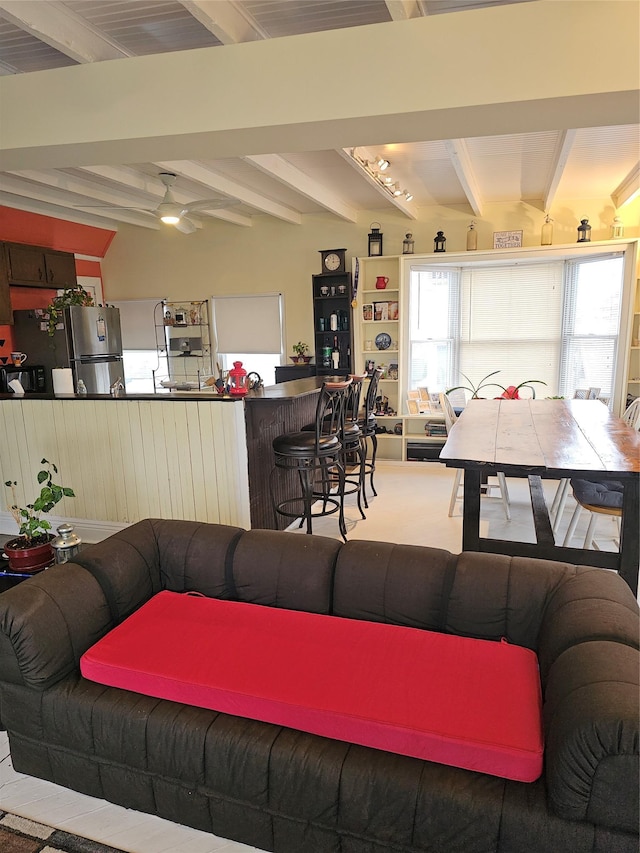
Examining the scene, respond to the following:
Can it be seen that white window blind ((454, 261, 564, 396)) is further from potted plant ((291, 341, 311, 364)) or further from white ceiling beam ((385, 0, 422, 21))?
white ceiling beam ((385, 0, 422, 21))

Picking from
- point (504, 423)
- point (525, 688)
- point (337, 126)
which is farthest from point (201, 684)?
point (504, 423)

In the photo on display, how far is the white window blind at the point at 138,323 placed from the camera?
7074mm

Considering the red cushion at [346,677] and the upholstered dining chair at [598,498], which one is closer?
the red cushion at [346,677]

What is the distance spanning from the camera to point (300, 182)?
4.55 m

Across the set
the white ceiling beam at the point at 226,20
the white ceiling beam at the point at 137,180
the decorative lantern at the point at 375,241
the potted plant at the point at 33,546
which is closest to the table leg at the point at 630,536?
the white ceiling beam at the point at 226,20

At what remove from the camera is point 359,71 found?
220 cm

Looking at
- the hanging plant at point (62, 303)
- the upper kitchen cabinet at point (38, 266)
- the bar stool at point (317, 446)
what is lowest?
the bar stool at point (317, 446)

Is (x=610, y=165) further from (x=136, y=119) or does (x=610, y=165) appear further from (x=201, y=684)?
(x=201, y=684)

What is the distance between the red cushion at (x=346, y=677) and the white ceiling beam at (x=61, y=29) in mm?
2392

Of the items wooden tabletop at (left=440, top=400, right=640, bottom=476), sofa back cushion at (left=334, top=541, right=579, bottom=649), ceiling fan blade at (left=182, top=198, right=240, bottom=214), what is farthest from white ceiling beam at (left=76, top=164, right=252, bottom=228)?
sofa back cushion at (left=334, top=541, right=579, bottom=649)

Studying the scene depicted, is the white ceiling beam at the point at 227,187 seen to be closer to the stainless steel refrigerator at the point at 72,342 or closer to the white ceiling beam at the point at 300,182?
the white ceiling beam at the point at 300,182

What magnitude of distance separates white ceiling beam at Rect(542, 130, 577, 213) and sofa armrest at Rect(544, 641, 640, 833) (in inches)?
128

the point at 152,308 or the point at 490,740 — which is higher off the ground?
the point at 152,308

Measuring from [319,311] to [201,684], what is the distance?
5.18 m
